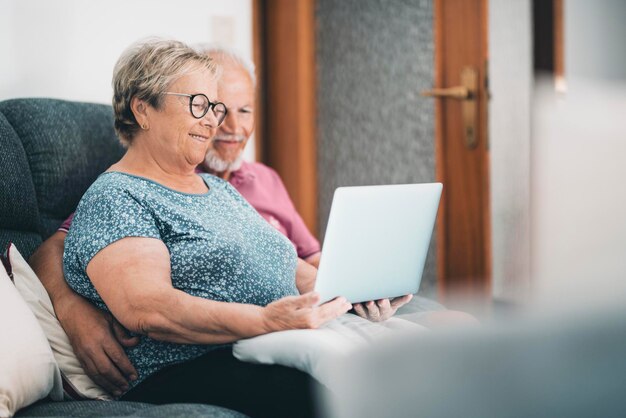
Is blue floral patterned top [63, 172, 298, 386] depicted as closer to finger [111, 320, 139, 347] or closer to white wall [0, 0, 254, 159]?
finger [111, 320, 139, 347]

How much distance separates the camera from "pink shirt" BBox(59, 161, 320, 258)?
201 cm

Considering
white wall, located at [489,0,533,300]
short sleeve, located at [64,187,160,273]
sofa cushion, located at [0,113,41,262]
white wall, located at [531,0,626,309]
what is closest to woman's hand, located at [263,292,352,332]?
short sleeve, located at [64,187,160,273]

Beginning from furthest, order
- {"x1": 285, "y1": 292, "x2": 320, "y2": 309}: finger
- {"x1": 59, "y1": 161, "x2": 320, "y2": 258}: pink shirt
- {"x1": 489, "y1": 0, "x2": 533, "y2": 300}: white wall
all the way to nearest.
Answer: {"x1": 489, "y1": 0, "x2": 533, "y2": 300}: white wall < {"x1": 59, "y1": 161, "x2": 320, "y2": 258}: pink shirt < {"x1": 285, "y1": 292, "x2": 320, "y2": 309}: finger

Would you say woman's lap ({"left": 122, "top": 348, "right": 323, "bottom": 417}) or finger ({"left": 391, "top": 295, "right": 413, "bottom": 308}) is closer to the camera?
woman's lap ({"left": 122, "top": 348, "right": 323, "bottom": 417})

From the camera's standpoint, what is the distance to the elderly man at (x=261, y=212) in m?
1.35

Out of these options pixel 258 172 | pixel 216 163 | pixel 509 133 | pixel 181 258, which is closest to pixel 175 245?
pixel 181 258

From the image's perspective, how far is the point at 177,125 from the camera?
1.53 m

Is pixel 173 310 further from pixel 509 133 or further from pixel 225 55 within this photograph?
pixel 509 133

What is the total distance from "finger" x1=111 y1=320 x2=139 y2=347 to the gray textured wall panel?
137 cm

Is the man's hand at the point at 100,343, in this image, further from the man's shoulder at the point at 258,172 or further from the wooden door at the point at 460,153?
the wooden door at the point at 460,153

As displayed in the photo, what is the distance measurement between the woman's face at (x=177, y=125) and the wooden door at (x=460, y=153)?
113 cm

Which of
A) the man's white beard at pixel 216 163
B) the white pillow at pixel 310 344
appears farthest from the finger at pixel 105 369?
the man's white beard at pixel 216 163

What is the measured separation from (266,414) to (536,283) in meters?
0.84

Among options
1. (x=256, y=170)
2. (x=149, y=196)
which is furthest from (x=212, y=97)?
(x=256, y=170)
